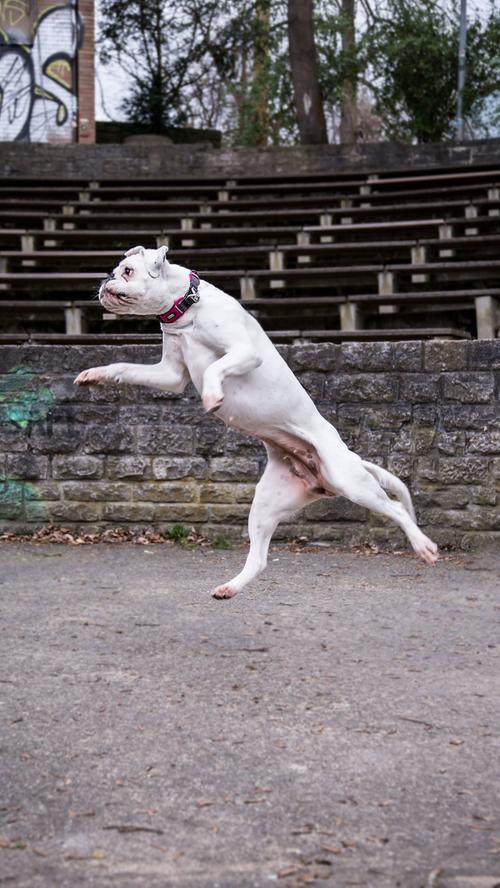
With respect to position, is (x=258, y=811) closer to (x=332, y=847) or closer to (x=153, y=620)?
(x=332, y=847)

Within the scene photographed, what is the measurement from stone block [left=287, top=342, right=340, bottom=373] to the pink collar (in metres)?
3.50

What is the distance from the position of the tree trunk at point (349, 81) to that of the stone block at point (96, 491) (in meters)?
14.0

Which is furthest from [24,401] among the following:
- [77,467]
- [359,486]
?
[359,486]

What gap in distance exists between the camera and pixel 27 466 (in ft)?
29.8

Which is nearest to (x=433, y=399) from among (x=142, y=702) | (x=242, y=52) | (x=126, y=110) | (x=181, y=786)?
(x=142, y=702)

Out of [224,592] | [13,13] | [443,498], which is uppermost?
[13,13]

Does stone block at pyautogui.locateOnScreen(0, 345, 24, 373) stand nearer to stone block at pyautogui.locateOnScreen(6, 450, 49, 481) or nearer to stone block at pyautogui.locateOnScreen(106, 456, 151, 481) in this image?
stone block at pyautogui.locateOnScreen(6, 450, 49, 481)

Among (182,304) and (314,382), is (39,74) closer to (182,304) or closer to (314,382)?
(314,382)

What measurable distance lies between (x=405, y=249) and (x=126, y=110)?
525 inches

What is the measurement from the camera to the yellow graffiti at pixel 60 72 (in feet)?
69.1

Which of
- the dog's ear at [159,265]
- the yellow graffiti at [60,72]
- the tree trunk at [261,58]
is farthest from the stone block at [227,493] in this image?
the tree trunk at [261,58]

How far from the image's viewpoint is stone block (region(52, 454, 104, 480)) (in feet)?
29.6

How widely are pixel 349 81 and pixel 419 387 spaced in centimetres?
1837

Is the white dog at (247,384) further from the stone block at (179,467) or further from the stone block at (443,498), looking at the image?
the stone block at (179,467)
